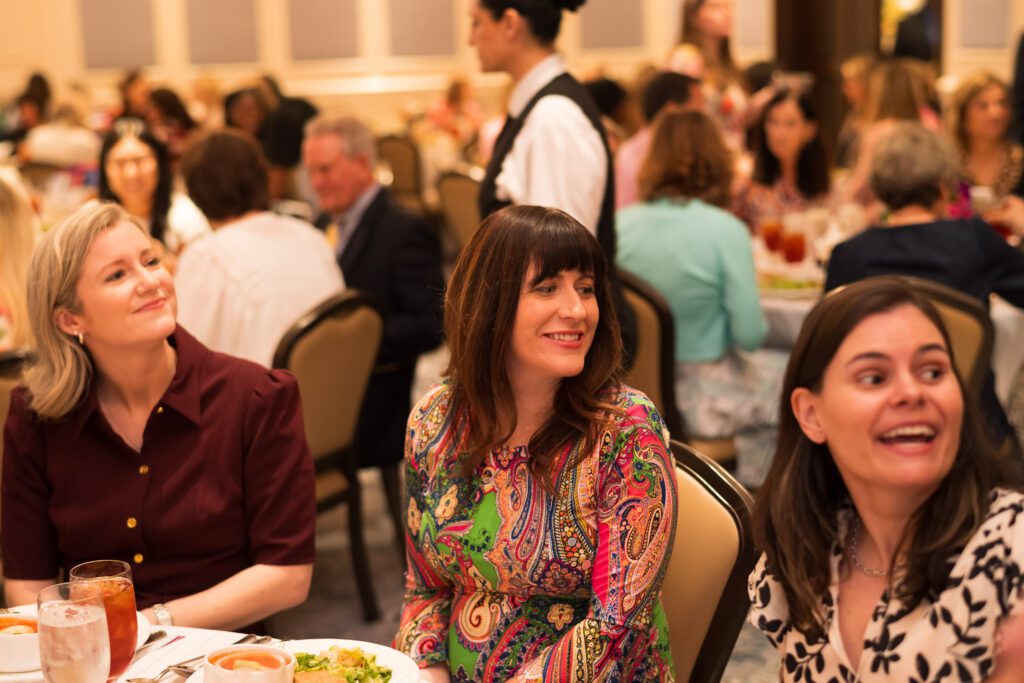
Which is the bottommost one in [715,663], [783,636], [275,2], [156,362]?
[715,663]

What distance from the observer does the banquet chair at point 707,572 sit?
1.92 m

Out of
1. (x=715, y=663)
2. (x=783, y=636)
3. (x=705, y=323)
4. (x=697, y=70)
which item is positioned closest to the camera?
(x=783, y=636)

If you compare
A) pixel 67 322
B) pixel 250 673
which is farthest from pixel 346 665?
pixel 67 322

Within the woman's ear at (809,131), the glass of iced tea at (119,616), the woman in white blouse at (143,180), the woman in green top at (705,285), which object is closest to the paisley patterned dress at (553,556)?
the glass of iced tea at (119,616)

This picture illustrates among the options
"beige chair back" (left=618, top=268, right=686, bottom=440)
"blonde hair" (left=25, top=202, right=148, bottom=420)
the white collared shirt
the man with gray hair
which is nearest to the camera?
"blonde hair" (left=25, top=202, right=148, bottom=420)

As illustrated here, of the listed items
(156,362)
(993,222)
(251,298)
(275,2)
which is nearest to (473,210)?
(993,222)

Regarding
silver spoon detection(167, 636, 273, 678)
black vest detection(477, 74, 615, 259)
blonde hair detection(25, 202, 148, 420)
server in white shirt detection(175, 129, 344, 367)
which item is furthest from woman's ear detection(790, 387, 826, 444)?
server in white shirt detection(175, 129, 344, 367)

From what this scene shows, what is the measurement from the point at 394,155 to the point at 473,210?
236 centimetres

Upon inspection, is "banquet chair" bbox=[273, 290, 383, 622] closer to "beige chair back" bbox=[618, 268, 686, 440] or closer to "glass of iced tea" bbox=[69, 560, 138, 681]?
"beige chair back" bbox=[618, 268, 686, 440]

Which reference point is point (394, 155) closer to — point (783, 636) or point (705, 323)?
point (705, 323)

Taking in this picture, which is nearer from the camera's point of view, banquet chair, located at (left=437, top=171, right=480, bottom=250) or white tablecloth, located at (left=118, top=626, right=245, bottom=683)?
white tablecloth, located at (left=118, top=626, right=245, bottom=683)

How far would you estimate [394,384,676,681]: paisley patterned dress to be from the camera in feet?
5.91

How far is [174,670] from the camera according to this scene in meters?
1.62

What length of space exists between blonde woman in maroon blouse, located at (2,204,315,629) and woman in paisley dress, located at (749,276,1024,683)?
875 mm
